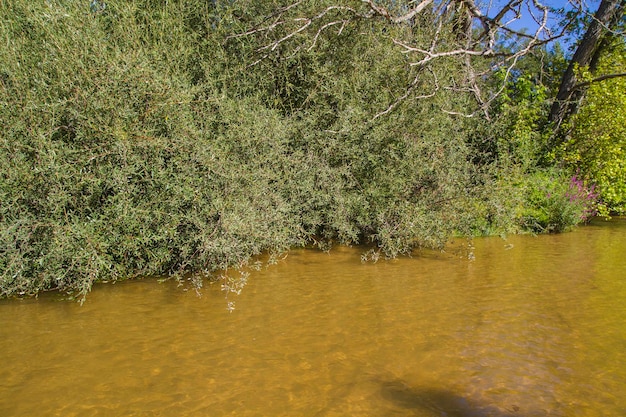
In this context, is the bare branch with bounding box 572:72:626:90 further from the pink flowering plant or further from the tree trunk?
the pink flowering plant

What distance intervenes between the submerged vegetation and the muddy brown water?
822 millimetres

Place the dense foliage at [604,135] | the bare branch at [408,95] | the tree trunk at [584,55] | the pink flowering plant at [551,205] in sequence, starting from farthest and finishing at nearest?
the tree trunk at [584,55], the dense foliage at [604,135], the pink flowering plant at [551,205], the bare branch at [408,95]

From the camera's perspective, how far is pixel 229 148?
7.56m

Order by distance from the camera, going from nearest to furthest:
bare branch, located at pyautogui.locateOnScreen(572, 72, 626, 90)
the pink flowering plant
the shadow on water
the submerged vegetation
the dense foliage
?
1. the shadow on water
2. the submerged vegetation
3. the pink flowering plant
4. bare branch, located at pyautogui.locateOnScreen(572, 72, 626, 90)
5. the dense foliage

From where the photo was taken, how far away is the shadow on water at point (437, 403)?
11.2 ft

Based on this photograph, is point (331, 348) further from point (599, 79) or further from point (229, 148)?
point (599, 79)

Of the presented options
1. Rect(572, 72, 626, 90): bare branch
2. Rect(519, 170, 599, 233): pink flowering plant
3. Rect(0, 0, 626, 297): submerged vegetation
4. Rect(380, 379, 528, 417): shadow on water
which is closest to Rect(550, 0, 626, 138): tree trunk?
Rect(572, 72, 626, 90): bare branch

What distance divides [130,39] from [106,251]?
11.5 ft

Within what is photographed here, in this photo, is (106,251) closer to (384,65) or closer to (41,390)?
(41,390)

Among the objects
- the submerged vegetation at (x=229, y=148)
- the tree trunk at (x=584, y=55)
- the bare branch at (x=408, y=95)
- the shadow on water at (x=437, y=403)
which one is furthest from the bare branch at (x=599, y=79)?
the shadow on water at (x=437, y=403)

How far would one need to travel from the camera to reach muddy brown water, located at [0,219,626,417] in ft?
11.8

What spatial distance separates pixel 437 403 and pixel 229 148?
5.21 m

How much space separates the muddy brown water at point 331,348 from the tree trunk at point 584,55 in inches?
298

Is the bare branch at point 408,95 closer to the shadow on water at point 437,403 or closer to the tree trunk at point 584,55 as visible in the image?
the tree trunk at point 584,55
